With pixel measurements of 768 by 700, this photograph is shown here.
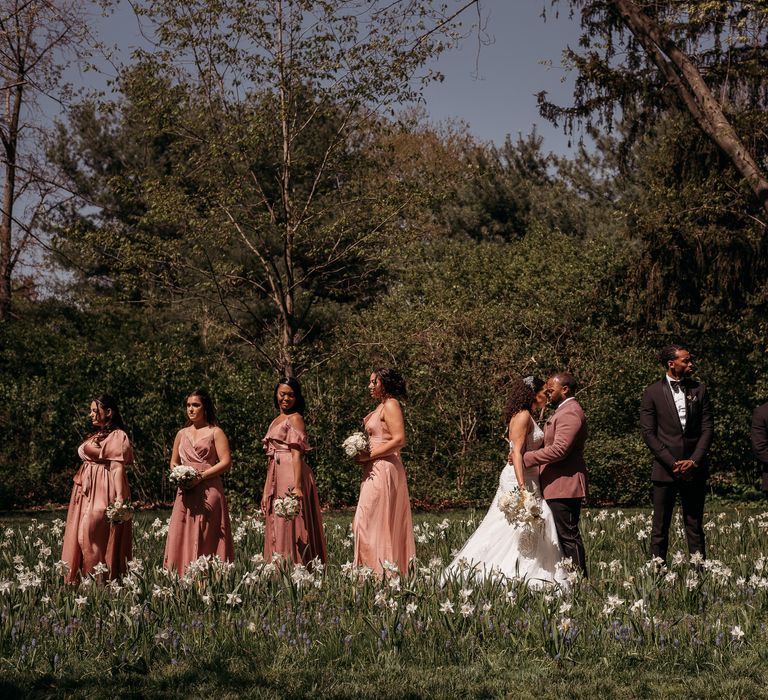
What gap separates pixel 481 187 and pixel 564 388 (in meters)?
25.9

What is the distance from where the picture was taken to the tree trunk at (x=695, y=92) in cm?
1388

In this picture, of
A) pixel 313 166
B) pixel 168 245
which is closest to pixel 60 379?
pixel 168 245

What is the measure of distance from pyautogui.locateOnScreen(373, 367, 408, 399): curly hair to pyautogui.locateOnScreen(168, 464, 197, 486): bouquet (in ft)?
5.44

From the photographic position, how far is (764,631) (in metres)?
6.00

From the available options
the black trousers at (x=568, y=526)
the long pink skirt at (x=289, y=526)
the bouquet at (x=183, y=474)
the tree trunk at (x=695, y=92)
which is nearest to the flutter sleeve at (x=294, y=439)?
the long pink skirt at (x=289, y=526)

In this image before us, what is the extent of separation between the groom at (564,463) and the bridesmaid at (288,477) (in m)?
1.87

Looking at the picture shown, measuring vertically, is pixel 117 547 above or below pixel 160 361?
below

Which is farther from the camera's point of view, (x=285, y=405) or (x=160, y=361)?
(x=160, y=361)

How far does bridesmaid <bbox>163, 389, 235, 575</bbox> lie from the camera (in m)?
7.92

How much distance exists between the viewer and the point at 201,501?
801 cm

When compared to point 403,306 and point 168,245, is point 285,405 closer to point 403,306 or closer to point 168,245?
point 168,245

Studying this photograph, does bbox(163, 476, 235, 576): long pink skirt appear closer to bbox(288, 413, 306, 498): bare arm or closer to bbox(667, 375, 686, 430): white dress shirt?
bbox(288, 413, 306, 498): bare arm

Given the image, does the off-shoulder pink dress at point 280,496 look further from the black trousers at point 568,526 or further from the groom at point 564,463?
the black trousers at point 568,526

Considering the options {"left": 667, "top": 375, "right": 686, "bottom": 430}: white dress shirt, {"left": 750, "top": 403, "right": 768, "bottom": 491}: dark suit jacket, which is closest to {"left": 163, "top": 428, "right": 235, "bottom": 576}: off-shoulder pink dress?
{"left": 667, "top": 375, "right": 686, "bottom": 430}: white dress shirt
